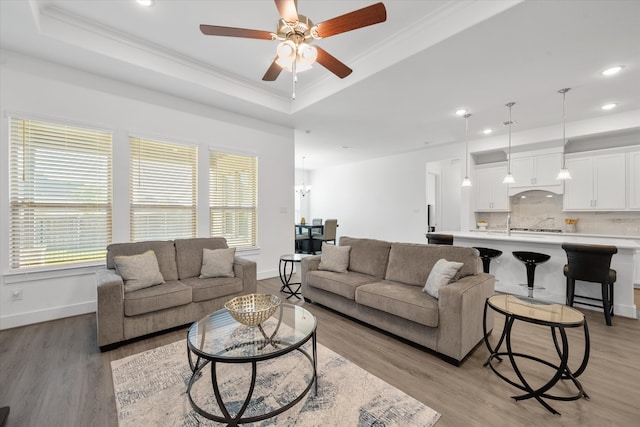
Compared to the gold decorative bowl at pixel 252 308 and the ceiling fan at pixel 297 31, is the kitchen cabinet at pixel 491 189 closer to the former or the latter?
the ceiling fan at pixel 297 31

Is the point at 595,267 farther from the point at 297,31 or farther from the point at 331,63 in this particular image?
the point at 297,31

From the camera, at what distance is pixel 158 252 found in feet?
10.8

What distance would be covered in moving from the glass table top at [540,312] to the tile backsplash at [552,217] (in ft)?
14.8

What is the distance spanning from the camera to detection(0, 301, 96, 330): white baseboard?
2961 mm

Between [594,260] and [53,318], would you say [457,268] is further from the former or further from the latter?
[53,318]

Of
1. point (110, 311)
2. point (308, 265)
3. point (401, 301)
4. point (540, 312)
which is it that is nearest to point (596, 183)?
point (540, 312)

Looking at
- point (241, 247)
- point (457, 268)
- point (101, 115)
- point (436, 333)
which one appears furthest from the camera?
point (241, 247)

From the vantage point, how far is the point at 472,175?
6406mm

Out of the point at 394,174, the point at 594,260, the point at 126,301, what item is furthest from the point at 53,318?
the point at 394,174

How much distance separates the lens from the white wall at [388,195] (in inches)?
282

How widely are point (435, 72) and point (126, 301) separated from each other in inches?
163

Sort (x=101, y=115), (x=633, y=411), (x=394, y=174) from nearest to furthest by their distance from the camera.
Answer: (x=633, y=411)
(x=101, y=115)
(x=394, y=174)

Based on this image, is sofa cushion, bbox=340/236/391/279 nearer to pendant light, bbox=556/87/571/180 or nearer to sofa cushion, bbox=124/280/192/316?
sofa cushion, bbox=124/280/192/316

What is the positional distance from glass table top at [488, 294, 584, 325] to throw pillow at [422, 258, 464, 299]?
0.37 m
